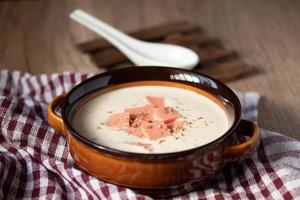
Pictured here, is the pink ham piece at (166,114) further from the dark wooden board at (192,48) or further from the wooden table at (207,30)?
the dark wooden board at (192,48)

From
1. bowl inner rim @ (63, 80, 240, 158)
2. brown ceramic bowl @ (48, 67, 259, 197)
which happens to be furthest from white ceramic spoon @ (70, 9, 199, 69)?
brown ceramic bowl @ (48, 67, 259, 197)

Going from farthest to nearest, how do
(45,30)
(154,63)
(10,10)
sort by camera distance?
(10,10) < (45,30) < (154,63)

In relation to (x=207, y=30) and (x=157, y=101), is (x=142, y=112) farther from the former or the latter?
(x=207, y=30)

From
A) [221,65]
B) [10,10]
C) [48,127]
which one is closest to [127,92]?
[48,127]

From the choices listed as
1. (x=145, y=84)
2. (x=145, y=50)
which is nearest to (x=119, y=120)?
(x=145, y=84)

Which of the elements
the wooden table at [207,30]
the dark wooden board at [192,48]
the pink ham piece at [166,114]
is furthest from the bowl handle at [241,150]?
the dark wooden board at [192,48]

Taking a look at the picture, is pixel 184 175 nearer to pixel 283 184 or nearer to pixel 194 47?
pixel 283 184

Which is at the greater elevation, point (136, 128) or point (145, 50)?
point (136, 128)
